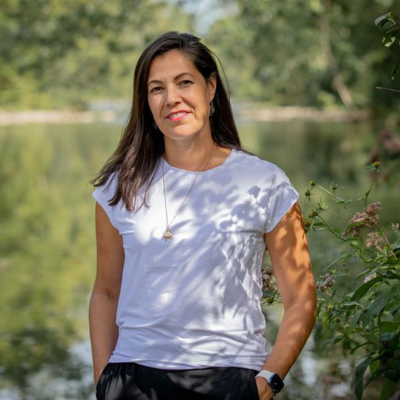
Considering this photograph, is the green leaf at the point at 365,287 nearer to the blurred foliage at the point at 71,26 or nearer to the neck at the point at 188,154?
the neck at the point at 188,154

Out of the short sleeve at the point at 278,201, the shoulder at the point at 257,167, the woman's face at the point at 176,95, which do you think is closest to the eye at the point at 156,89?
the woman's face at the point at 176,95

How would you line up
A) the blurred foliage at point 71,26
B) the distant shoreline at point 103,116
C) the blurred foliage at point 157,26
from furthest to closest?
the distant shoreline at point 103,116 → the blurred foliage at point 71,26 → the blurred foliage at point 157,26

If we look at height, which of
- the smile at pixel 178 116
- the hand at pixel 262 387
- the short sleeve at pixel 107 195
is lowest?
the hand at pixel 262 387

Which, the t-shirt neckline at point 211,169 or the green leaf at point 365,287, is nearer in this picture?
the t-shirt neckline at point 211,169

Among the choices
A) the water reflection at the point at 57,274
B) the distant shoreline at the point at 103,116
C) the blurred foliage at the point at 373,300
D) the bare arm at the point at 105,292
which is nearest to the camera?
the bare arm at the point at 105,292

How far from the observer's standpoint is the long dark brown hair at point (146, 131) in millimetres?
2291

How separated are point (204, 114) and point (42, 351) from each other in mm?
5885

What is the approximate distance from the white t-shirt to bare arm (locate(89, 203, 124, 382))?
0.38 ft

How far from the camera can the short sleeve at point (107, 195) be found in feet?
7.58

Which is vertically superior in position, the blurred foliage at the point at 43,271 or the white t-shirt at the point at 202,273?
the white t-shirt at the point at 202,273

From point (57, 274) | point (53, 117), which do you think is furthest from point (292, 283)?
point (53, 117)

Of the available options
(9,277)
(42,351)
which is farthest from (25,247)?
(42,351)

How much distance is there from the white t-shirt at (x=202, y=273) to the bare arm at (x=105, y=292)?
116mm

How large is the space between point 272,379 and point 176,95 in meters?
0.70
